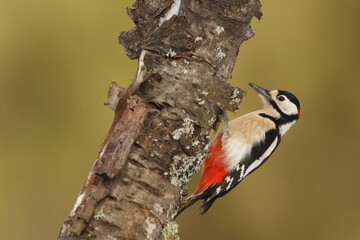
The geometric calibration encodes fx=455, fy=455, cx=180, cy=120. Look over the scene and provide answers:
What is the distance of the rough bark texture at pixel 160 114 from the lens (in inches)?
48.3

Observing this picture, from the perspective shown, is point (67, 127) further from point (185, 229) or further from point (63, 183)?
point (185, 229)

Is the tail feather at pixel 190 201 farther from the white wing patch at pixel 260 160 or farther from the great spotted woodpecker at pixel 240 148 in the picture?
the white wing patch at pixel 260 160

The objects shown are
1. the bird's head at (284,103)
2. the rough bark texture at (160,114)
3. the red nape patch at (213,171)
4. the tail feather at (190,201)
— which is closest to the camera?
the rough bark texture at (160,114)

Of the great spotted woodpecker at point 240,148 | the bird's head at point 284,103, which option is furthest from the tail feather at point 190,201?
the bird's head at point 284,103

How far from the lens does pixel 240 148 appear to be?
2.32 m

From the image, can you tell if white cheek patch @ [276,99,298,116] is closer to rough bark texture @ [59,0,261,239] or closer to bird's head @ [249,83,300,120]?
bird's head @ [249,83,300,120]

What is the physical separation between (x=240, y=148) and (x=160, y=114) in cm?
106

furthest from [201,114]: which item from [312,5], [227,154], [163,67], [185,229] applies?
[312,5]

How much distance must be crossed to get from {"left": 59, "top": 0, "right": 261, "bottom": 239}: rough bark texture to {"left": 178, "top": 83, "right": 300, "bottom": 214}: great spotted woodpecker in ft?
2.77

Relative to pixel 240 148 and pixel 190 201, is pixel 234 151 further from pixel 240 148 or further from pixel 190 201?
pixel 190 201

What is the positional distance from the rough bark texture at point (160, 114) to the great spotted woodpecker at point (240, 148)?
2.77 ft

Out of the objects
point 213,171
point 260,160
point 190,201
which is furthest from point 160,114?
point 260,160

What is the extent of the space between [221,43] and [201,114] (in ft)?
0.82

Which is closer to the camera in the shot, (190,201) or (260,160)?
(190,201)
